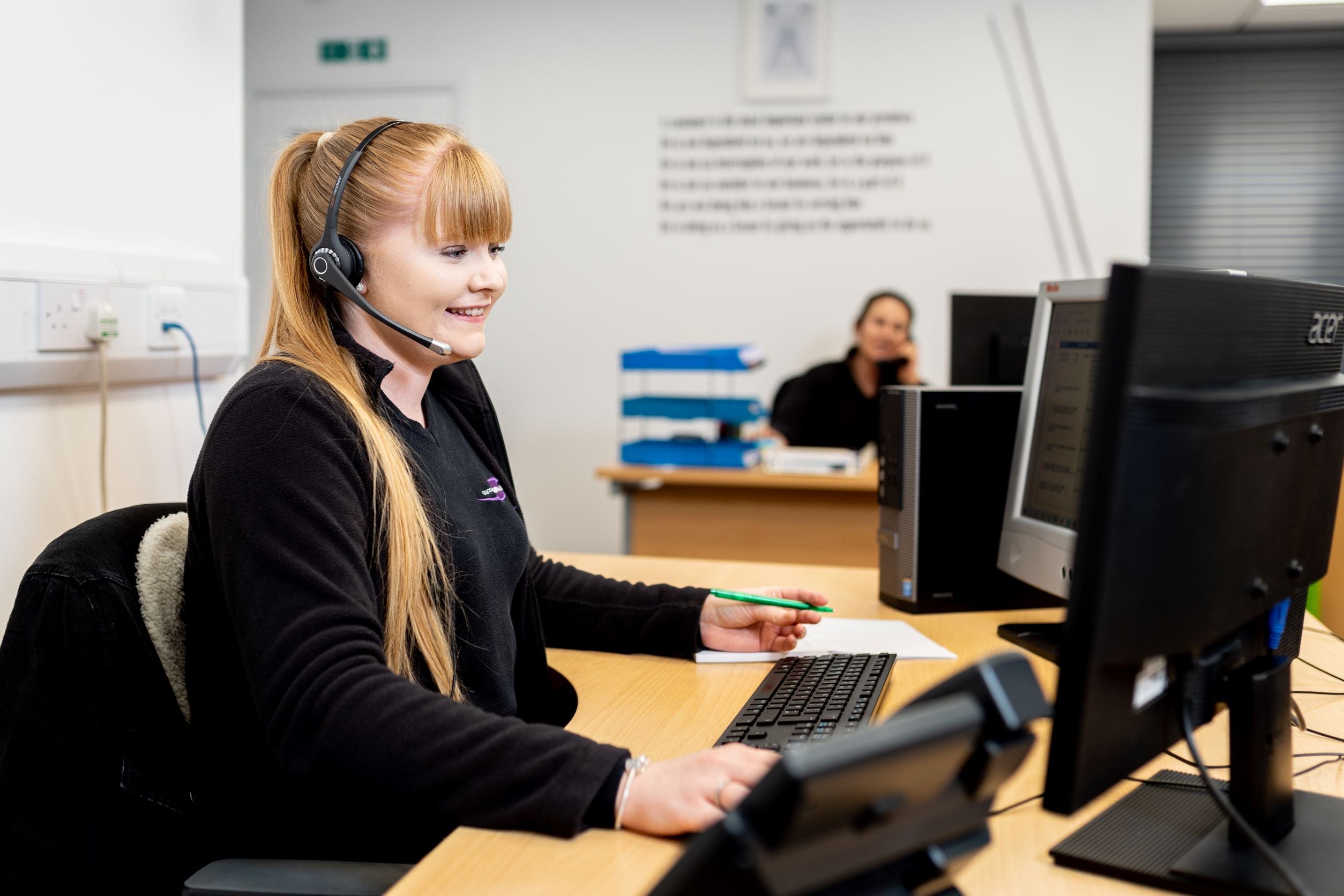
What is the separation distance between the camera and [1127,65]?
4.07 m

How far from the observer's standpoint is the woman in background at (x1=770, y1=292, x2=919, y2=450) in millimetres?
3939

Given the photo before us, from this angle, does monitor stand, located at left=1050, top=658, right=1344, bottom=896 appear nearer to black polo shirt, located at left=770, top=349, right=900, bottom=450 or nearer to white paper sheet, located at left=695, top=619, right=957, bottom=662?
white paper sheet, located at left=695, top=619, right=957, bottom=662

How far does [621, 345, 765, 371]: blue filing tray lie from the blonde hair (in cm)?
192

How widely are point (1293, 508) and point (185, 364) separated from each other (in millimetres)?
1424

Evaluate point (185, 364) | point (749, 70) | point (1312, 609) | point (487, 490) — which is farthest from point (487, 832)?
point (749, 70)

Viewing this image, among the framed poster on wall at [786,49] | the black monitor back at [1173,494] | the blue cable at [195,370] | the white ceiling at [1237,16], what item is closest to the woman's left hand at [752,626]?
the black monitor back at [1173,494]

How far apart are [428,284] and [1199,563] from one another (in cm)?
74

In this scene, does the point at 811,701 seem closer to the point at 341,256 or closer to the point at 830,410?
the point at 341,256

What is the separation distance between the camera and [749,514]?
118 inches

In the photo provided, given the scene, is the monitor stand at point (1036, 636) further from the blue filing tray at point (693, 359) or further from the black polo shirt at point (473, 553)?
the blue filing tray at point (693, 359)

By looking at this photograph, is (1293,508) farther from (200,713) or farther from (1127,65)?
(1127,65)

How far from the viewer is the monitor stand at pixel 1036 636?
130 cm

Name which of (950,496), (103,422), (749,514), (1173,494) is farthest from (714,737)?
(749,514)

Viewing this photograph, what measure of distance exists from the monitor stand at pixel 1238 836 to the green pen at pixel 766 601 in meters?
0.46
